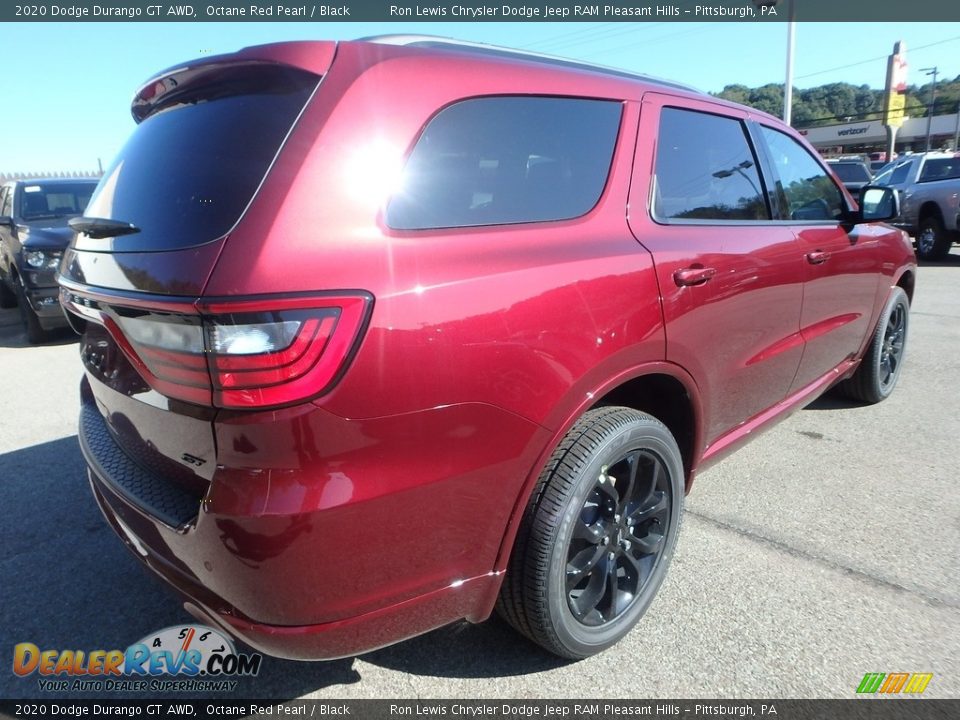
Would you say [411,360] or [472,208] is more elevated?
[472,208]

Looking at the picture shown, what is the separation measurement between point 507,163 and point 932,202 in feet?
41.4

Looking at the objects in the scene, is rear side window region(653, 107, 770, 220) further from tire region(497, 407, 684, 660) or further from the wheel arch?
the wheel arch

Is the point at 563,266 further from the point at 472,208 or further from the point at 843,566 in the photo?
the point at 843,566

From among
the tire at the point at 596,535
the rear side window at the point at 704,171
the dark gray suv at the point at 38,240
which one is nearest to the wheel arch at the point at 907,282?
the rear side window at the point at 704,171

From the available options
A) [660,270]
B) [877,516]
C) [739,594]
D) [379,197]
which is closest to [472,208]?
[379,197]

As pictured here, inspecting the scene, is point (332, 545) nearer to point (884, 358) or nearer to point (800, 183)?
point (800, 183)

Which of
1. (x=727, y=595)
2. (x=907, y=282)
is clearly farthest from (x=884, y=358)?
Answer: (x=727, y=595)

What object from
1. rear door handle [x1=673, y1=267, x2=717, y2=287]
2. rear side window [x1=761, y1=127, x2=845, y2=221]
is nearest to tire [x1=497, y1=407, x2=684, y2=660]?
rear door handle [x1=673, y1=267, x2=717, y2=287]

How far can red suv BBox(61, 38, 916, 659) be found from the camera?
153 cm

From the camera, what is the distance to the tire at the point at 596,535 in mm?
1999

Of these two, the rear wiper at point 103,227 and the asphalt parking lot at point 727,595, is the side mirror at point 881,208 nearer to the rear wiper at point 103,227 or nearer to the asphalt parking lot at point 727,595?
the asphalt parking lot at point 727,595

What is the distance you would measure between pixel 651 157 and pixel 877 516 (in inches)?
79.3

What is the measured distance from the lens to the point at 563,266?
1.95m

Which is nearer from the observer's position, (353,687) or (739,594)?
(353,687)
